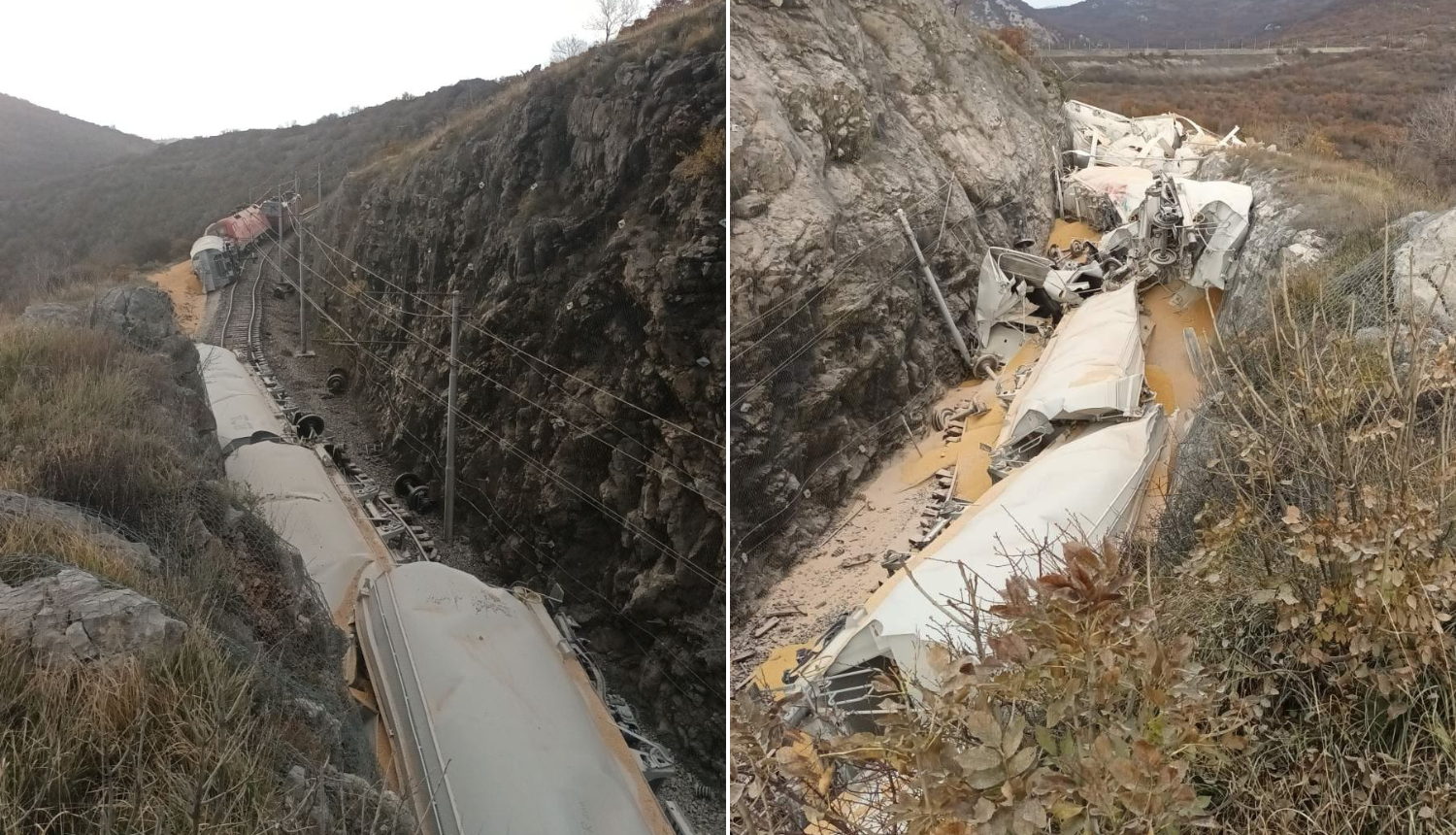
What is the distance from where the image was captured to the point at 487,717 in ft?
3.67

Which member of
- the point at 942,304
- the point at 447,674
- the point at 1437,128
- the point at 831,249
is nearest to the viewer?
the point at 447,674

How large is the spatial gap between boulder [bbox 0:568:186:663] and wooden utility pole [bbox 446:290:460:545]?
458 millimetres

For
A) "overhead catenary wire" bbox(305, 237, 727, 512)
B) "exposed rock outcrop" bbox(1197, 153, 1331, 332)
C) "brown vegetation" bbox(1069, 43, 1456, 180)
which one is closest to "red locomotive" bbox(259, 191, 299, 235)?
"overhead catenary wire" bbox(305, 237, 727, 512)

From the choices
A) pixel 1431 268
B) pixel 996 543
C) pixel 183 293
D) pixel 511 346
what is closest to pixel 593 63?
pixel 511 346

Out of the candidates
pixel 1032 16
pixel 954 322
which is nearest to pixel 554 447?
pixel 954 322

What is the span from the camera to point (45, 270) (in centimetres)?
125

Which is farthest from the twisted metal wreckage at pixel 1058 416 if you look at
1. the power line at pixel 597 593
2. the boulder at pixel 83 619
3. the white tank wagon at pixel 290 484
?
the boulder at pixel 83 619

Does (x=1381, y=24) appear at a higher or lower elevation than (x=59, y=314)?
higher

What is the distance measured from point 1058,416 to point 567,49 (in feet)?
4.78

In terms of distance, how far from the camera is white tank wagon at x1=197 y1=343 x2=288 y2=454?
1238 mm

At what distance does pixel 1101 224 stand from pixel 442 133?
8.06 ft

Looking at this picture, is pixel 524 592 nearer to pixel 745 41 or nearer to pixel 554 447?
pixel 554 447

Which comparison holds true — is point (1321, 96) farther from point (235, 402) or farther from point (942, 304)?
point (235, 402)

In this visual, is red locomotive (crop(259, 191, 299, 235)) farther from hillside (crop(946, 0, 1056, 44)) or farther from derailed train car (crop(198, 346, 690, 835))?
hillside (crop(946, 0, 1056, 44))
